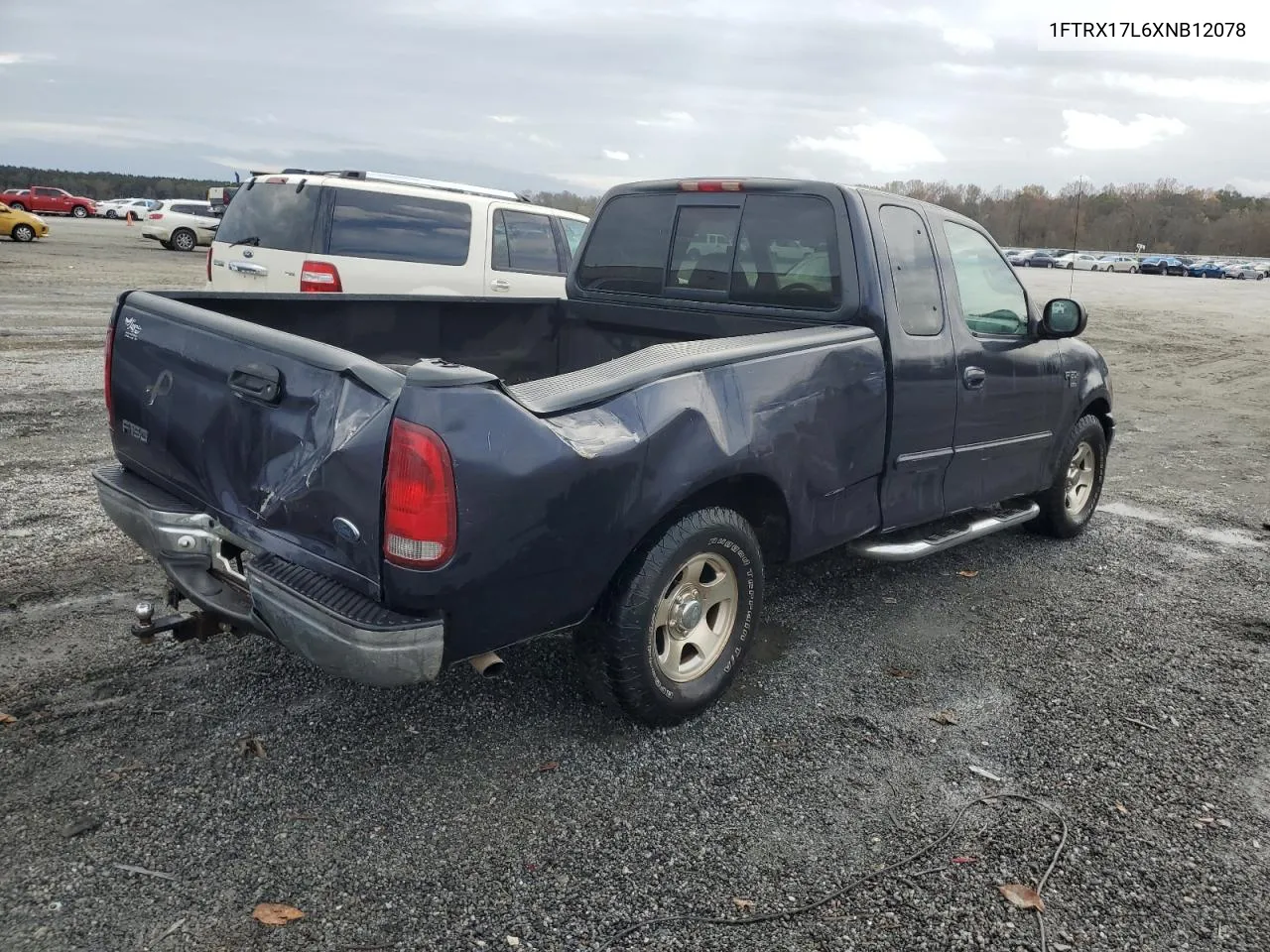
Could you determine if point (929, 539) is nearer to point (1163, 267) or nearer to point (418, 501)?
point (418, 501)

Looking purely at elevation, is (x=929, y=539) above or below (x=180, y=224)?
below

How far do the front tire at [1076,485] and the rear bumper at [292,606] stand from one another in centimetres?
429

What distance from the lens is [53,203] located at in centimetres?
5631

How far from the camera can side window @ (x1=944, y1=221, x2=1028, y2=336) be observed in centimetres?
484

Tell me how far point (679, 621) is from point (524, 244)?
7224 millimetres

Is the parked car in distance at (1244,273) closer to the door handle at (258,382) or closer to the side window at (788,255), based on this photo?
the side window at (788,255)

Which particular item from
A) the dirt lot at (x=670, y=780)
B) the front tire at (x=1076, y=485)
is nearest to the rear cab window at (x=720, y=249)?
the dirt lot at (x=670, y=780)

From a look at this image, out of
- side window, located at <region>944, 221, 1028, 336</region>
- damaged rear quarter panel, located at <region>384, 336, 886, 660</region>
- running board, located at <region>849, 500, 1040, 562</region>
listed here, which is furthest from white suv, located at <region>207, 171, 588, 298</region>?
damaged rear quarter panel, located at <region>384, 336, 886, 660</region>

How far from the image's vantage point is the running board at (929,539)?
4.40m

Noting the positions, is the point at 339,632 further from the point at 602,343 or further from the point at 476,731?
the point at 602,343

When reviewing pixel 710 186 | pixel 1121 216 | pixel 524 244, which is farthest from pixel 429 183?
pixel 1121 216

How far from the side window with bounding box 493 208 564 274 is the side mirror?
19.4ft

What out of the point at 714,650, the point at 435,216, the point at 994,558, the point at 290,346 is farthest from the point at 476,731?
the point at 435,216

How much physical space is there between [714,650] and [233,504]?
70.2 inches
